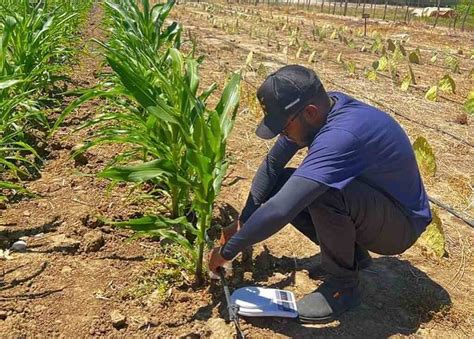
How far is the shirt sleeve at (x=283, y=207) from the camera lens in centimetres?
139

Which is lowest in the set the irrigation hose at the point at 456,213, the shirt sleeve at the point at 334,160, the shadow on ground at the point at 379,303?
the shadow on ground at the point at 379,303

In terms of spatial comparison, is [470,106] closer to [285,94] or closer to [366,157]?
[366,157]

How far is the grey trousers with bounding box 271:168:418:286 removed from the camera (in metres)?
1.60

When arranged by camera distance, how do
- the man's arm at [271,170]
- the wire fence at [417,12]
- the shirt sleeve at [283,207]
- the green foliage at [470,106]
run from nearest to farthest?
the shirt sleeve at [283,207], the man's arm at [271,170], the green foliage at [470,106], the wire fence at [417,12]

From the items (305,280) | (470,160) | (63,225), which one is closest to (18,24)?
(63,225)

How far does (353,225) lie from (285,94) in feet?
1.72

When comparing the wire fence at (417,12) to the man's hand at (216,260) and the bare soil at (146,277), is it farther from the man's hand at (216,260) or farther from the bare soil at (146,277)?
the man's hand at (216,260)

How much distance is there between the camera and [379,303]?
181 centimetres

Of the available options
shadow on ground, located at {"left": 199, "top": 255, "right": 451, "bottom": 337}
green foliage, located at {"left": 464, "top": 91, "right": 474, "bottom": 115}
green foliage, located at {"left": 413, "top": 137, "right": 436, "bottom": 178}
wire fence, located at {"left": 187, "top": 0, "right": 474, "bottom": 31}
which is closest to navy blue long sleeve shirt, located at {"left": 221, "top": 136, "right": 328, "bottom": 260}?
shadow on ground, located at {"left": 199, "top": 255, "right": 451, "bottom": 337}

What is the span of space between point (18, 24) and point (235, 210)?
6.18 feet

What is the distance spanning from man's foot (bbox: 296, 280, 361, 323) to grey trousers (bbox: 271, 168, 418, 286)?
0.12ft

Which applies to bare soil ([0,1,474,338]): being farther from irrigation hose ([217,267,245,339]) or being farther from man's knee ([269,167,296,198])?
man's knee ([269,167,296,198])

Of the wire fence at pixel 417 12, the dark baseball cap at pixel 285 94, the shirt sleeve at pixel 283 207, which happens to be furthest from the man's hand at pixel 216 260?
the wire fence at pixel 417 12

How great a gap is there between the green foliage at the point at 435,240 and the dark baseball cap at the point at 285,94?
100 cm
